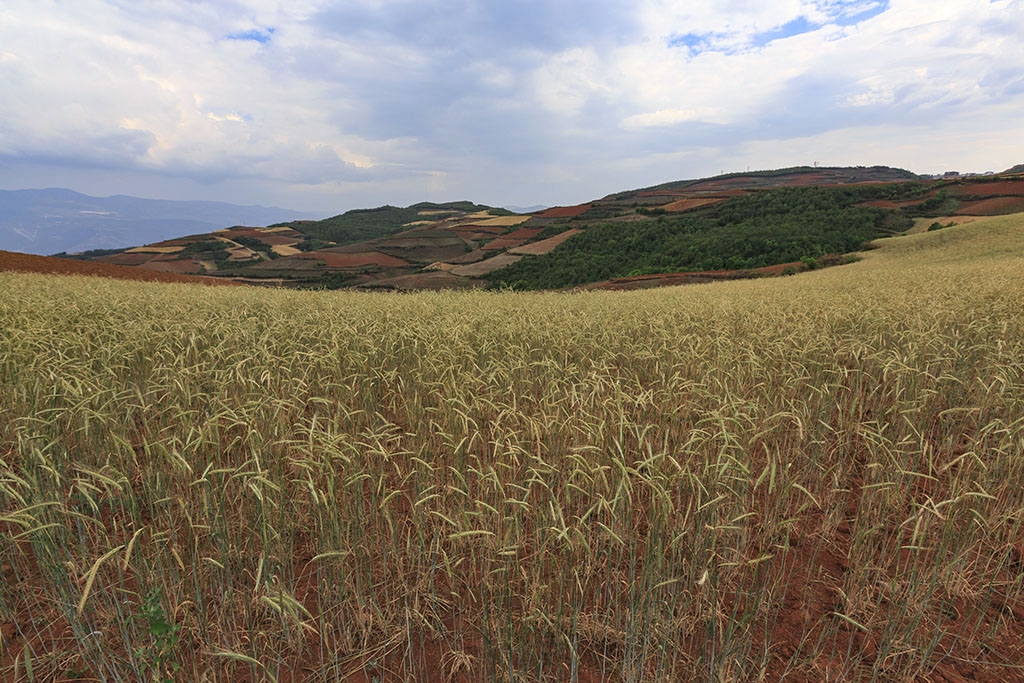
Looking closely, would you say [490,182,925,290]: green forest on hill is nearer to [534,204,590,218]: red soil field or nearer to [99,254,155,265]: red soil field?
[534,204,590,218]: red soil field

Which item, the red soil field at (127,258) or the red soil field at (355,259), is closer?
the red soil field at (127,258)

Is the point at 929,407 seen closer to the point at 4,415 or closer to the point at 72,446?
the point at 72,446

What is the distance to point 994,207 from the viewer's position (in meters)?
39.8

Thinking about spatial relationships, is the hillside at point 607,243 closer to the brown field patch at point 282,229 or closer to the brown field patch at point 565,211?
the brown field patch at point 565,211

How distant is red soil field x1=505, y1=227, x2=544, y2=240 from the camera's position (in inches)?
2438

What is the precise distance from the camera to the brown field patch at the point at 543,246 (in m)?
53.3

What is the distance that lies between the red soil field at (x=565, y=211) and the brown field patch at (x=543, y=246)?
14361 mm

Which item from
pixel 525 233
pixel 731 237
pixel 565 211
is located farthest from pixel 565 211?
pixel 731 237

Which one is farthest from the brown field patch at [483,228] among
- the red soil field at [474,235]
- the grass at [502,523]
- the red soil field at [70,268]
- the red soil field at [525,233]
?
the grass at [502,523]

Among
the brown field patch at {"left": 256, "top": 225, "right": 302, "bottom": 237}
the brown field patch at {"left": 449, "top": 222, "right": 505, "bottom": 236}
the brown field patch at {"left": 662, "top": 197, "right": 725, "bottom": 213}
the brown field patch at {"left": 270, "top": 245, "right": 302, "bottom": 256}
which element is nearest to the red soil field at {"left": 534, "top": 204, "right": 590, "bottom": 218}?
the brown field patch at {"left": 449, "top": 222, "right": 505, "bottom": 236}

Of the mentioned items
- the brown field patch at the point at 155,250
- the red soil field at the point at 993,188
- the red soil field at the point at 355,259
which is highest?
the brown field patch at the point at 155,250

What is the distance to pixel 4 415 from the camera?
3.56 meters

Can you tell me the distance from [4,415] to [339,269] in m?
49.2

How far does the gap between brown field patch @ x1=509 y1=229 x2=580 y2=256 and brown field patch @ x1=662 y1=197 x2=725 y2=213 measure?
16236 mm
